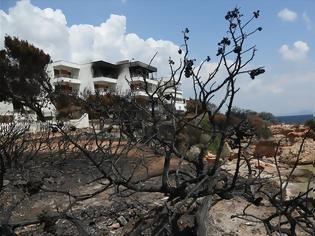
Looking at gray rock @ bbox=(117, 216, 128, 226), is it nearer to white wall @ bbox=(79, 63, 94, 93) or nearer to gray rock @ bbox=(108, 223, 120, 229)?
gray rock @ bbox=(108, 223, 120, 229)

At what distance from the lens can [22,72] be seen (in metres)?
28.1

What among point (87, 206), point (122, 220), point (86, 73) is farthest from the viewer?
point (86, 73)

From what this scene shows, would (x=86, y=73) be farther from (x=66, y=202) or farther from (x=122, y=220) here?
(x=122, y=220)

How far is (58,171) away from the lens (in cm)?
1267

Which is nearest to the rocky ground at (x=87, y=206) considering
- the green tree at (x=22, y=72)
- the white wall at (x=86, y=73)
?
the green tree at (x=22, y=72)

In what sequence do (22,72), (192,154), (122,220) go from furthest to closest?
(22,72) < (192,154) < (122,220)

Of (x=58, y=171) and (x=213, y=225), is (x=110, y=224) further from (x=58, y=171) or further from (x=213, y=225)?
(x=58, y=171)

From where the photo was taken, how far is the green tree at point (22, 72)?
83.8 feet

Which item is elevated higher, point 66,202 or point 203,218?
point 203,218

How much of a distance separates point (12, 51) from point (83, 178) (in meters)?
20.0

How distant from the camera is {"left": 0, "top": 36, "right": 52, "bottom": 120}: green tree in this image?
2554 centimetres

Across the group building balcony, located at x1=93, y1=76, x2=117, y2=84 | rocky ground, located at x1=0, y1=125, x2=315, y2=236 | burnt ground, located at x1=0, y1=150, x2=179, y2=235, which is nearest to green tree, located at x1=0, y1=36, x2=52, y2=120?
burnt ground, located at x1=0, y1=150, x2=179, y2=235

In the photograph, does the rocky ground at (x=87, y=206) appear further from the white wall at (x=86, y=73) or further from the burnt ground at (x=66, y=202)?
the white wall at (x=86, y=73)

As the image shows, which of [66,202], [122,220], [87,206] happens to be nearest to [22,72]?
[66,202]
